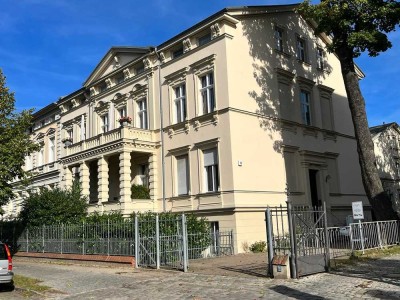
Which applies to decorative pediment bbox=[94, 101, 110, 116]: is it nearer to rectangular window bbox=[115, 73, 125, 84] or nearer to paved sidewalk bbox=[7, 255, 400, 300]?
rectangular window bbox=[115, 73, 125, 84]

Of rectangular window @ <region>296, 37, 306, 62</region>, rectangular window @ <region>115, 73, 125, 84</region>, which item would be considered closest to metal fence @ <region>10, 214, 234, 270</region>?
rectangular window @ <region>115, 73, 125, 84</region>

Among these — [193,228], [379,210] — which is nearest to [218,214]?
[193,228]

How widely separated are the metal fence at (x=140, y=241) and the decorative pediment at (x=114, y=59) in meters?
11.5

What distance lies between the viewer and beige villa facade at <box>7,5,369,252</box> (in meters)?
21.2

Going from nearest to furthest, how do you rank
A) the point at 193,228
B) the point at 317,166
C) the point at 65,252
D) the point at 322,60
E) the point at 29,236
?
1. the point at 193,228
2. the point at 65,252
3. the point at 29,236
4. the point at 317,166
5. the point at 322,60

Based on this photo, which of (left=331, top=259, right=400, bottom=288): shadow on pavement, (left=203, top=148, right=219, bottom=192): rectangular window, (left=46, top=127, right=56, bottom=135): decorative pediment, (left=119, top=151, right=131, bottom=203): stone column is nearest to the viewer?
(left=331, top=259, right=400, bottom=288): shadow on pavement

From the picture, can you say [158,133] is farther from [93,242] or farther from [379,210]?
[379,210]

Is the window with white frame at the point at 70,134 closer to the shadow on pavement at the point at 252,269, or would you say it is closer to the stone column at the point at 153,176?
the stone column at the point at 153,176

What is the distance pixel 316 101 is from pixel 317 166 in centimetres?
403

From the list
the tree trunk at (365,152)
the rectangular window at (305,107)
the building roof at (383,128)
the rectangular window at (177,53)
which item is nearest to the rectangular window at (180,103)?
the rectangular window at (177,53)

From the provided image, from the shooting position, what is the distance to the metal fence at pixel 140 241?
51.8 feet

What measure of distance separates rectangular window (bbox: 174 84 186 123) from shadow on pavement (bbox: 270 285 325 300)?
46.8 ft

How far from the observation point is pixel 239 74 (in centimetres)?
2178

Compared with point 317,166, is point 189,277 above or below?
below
